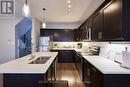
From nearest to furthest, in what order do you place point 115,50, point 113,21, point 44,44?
point 113,21, point 115,50, point 44,44

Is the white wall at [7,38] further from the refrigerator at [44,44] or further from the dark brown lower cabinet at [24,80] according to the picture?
the dark brown lower cabinet at [24,80]

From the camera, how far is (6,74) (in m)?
2.63

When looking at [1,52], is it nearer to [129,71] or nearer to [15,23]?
[15,23]

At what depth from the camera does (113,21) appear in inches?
123

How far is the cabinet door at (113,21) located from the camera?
2.82 m

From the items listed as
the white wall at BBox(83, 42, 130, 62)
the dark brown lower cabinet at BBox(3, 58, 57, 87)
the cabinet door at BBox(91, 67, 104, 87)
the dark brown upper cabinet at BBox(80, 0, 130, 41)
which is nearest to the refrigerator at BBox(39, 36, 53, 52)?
the white wall at BBox(83, 42, 130, 62)

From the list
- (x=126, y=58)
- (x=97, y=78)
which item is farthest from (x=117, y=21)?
(x=97, y=78)

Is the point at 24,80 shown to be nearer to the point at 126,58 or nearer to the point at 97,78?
the point at 97,78

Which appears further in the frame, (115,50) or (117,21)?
(115,50)

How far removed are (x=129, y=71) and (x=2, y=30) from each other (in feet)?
22.1

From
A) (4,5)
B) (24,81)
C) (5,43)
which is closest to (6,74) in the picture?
(24,81)

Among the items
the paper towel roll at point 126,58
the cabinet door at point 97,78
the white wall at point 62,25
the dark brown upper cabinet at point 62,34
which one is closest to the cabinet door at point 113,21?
the paper towel roll at point 126,58

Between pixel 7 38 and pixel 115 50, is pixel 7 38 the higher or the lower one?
the higher one

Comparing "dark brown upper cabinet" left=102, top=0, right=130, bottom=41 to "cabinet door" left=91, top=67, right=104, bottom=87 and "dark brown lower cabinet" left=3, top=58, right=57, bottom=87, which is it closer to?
"cabinet door" left=91, top=67, right=104, bottom=87
